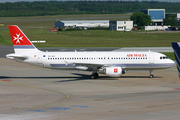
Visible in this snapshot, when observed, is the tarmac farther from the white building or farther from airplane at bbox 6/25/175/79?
the white building

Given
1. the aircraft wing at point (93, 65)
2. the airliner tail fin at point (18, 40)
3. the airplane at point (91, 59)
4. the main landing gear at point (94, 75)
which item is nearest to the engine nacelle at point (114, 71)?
the airplane at point (91, 59)

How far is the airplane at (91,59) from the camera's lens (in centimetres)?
4659

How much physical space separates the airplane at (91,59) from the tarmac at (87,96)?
6.31ft

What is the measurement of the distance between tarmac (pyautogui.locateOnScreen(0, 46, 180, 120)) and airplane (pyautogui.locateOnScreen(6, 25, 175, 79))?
6.31 feet

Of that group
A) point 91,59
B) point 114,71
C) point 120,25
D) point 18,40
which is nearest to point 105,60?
point 91,59

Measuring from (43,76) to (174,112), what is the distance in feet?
95.5

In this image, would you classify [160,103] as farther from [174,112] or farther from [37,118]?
[37,118]

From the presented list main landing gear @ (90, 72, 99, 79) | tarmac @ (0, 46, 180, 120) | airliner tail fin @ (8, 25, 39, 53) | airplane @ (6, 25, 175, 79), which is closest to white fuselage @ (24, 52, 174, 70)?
airplane @ (6, 25, 175, 79)

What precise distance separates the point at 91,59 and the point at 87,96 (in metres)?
14.5

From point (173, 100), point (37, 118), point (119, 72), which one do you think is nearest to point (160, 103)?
point (173, 100)

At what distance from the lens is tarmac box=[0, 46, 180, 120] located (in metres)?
24.8

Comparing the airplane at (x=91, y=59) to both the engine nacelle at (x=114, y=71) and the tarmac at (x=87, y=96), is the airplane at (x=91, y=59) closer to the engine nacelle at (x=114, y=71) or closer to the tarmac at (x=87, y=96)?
the engine nacelle at (x=114, y=71)

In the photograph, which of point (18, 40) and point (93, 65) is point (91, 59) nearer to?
point (93, 65)

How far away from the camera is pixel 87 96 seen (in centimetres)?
3338
